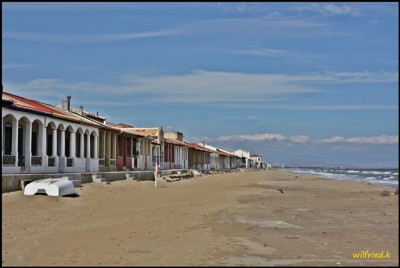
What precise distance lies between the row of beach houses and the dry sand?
5.31 meters

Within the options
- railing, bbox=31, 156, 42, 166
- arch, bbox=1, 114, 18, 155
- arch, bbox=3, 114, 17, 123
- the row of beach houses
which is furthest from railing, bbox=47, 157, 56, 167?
arch, bbox=3, 114, 17, 123

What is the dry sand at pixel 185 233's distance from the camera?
28.1 feet

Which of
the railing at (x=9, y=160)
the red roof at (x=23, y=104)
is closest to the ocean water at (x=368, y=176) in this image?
the railing at (x=9, y=160)

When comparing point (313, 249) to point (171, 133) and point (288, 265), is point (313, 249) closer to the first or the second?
point (288, 265)

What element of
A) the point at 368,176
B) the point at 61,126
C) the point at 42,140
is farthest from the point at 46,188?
the point at 368,176

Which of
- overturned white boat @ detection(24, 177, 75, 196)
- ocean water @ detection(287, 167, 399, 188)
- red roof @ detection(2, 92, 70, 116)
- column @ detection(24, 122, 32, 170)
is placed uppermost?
red roof @ detection(2, 92, 70, 116)

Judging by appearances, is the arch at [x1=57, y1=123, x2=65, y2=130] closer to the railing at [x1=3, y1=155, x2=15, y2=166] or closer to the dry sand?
the railing at [x1=3, y1=155, x2=15, y2=166]

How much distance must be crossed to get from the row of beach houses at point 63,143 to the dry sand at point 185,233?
5309 millimetres

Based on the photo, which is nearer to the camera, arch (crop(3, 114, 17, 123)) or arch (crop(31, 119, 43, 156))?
arch (crop(3, 114, 17, 123))

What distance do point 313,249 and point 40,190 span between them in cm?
1095

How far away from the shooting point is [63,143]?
88.5ft

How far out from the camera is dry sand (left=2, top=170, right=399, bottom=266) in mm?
8570

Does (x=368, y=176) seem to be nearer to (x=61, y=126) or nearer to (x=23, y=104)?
(x=61, y=126)

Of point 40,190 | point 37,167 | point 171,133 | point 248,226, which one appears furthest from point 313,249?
point 171,133
